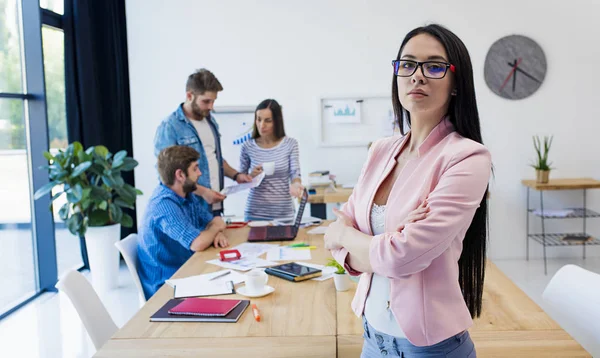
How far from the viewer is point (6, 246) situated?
4.17 meters

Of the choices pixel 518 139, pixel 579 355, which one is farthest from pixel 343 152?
pixel 579 355

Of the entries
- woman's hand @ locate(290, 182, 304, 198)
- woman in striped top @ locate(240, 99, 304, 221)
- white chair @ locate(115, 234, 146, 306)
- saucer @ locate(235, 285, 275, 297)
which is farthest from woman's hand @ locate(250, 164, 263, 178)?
saucer @ locate(235, 285, 275, 297)

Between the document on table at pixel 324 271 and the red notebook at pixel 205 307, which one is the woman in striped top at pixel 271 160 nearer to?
the document on table at pixel 324 271

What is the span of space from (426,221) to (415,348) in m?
0.29

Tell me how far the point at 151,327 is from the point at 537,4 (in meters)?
4.75

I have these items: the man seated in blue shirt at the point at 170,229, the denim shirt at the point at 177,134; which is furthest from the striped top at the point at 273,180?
the man seated in blue shirt at the point at 170,229

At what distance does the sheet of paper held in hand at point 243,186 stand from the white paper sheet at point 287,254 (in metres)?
0.67

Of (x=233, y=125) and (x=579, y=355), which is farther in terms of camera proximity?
(x=233, y=125)

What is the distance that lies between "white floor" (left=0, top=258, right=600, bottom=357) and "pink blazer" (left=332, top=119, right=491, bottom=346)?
2.53m

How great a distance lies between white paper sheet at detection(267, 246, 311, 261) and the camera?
2.51 m

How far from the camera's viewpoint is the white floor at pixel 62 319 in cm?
326

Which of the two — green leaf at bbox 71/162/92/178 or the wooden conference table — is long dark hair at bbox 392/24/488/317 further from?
green leaf at bbox 71/162/92/178

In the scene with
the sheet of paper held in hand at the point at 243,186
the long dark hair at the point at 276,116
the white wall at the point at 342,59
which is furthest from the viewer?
the white wall at the point at 342,59

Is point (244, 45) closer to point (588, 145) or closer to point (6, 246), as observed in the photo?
point (6, 246)
